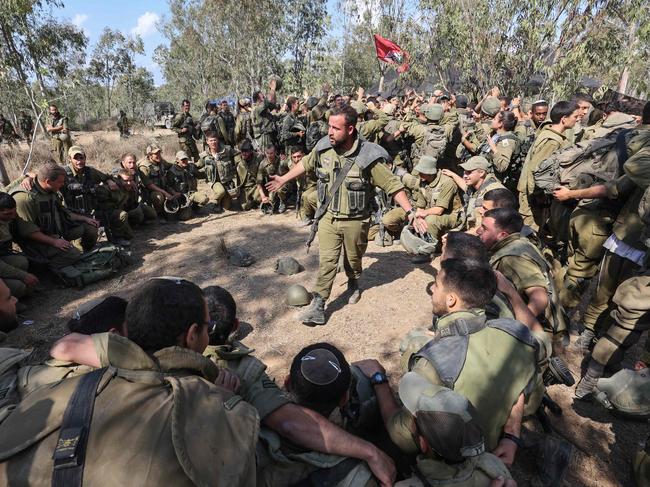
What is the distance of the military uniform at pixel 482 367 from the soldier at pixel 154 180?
21.7 ft

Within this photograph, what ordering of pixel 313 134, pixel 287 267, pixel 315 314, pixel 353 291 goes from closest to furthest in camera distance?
pixel 315 314, pixel 353 291, pixel 287 267, pixel 313 134

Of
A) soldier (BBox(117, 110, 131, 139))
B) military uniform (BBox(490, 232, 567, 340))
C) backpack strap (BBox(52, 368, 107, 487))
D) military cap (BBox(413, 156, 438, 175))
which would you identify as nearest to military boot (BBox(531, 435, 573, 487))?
military uniform (BBox(490, 232, 567, 340))

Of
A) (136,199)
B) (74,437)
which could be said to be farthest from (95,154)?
(74,437)

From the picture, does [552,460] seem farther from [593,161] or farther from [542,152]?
[542,152]

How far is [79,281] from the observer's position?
4.84 m

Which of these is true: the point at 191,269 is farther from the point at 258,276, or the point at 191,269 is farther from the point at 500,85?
the point at 500,85

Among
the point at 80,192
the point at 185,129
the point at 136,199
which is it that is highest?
the point at 185,129

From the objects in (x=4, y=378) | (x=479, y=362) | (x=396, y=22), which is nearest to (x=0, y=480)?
(x=4, y=378)

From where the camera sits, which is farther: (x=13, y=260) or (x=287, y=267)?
(x=287, y=267)

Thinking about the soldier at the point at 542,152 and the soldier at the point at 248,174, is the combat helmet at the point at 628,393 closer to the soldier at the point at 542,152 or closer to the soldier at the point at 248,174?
the soldier at the point at 542,152

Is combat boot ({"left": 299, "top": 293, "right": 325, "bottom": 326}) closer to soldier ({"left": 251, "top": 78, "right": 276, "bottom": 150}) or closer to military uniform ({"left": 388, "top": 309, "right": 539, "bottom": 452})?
military uniform ({"left": 388, "top": 309, "right": 539, "bottom": 452})

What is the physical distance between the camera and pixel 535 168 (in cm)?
471

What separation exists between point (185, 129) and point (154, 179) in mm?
4303

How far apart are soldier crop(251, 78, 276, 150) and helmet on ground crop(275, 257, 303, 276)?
474 cm
